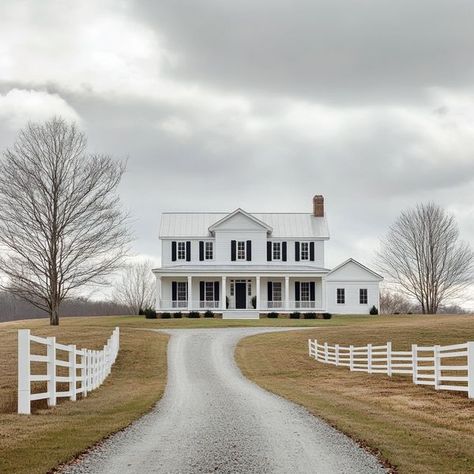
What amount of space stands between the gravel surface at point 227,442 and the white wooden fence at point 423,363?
170 inches

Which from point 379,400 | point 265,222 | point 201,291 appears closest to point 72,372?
point 379,400

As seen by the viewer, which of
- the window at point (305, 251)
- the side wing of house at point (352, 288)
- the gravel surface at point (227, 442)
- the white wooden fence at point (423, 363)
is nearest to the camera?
the gravel surface at point (227, 442)

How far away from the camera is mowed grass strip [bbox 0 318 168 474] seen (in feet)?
34.2

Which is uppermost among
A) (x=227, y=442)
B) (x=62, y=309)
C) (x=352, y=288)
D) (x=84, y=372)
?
(x=352, y=288)

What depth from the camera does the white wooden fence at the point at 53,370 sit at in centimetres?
1398

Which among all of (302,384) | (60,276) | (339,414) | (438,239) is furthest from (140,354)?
(438,239)

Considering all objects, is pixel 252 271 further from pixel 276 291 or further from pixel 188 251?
pixel 188 251

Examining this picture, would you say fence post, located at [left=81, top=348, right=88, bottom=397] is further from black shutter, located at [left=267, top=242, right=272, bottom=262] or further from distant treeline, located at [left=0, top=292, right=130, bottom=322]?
distant treeline, located at [left=0, top=292, right=130, bottom=322]

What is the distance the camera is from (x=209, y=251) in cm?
6319

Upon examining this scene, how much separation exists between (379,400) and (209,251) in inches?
1739

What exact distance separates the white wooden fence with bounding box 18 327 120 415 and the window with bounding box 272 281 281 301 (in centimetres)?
3488

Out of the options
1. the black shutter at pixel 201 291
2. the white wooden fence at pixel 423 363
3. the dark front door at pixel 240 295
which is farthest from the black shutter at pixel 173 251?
the white wooden fence at pixel 423 363

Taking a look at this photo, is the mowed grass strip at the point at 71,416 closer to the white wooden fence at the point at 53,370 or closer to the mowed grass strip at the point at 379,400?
the white wooden fence at the point at 53,370

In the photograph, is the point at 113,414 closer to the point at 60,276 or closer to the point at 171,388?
the point at 171,388
